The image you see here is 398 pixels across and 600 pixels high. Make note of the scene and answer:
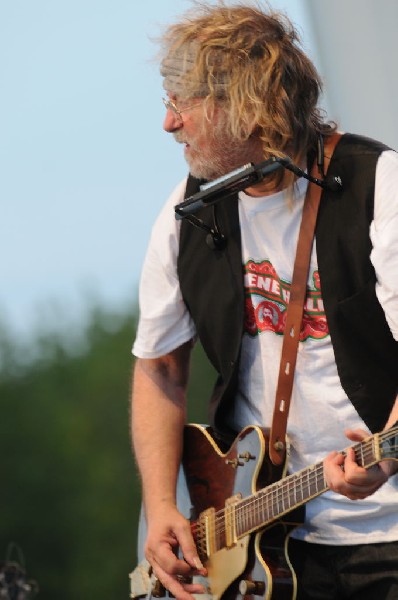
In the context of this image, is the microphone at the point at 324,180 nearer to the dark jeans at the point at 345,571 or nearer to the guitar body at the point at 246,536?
the guitar body at the point at 246,536

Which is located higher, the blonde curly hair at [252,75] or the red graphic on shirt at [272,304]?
the blonde curly hair at [252,75]

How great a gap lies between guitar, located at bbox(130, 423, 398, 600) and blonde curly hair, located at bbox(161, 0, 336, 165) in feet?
2.23

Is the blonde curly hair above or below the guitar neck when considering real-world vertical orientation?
above

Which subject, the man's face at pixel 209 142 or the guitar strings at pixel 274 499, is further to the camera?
the man's face at pixel 209 142

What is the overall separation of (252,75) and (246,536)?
41.1 inches

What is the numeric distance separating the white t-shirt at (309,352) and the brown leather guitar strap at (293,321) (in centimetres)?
3

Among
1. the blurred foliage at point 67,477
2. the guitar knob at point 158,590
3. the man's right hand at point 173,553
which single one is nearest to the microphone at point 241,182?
the man's right hand at point 173,553

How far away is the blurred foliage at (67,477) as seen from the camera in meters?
5.12

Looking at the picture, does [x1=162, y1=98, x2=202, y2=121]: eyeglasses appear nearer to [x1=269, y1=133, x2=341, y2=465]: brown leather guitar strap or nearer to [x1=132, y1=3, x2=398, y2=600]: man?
[x1=132, y1=3, x2=398, y2=600]: man

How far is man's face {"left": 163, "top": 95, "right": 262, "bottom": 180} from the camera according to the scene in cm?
241

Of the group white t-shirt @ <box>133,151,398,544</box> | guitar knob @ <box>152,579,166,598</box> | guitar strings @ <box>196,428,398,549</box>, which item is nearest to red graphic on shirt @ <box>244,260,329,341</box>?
white t-shirt @ <box>133,151,398,544</box>

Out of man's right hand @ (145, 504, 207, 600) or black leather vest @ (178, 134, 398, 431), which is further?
man's right hand @ (145, 504, 207, 600)

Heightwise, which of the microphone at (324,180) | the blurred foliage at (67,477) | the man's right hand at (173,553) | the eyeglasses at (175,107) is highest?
the eyeglasses at (175,107)

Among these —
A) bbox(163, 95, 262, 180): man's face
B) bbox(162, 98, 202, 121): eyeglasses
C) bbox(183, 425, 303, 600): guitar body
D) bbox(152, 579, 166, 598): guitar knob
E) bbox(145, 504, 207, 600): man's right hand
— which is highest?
bbox(162, 98, 202, 121): eyeglasses
